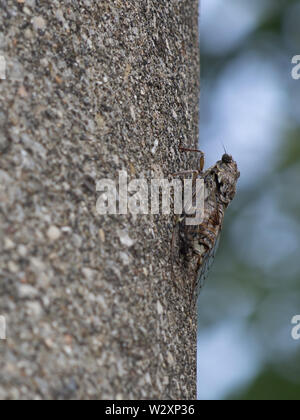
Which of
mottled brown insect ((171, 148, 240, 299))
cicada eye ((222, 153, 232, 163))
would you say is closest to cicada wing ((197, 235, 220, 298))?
mottled brown insect ((171, 148, 240, 299))

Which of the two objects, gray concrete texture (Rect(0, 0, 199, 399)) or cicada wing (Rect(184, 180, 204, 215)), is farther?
cicada wing (Rect(184, 180, 204, 215))

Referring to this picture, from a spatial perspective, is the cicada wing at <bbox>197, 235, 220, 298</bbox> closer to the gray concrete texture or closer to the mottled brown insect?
the mottled brown insect

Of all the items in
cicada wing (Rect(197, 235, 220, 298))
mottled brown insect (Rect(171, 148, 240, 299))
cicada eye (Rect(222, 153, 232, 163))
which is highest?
cicada eye (Rect(222, 153, 232, 163))

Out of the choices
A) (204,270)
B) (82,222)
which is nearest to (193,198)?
(204,270)

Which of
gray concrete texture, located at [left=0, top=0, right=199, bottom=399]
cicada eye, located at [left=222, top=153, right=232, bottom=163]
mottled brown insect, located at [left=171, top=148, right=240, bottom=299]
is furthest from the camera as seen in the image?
cicada eye, located at [left=222, top=153, right=232, bottom=163]

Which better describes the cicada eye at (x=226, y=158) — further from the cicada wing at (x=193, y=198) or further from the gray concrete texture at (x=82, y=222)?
the gray concrete texture at (x=82, y=222)

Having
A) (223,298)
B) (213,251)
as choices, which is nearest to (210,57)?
(223,298)
